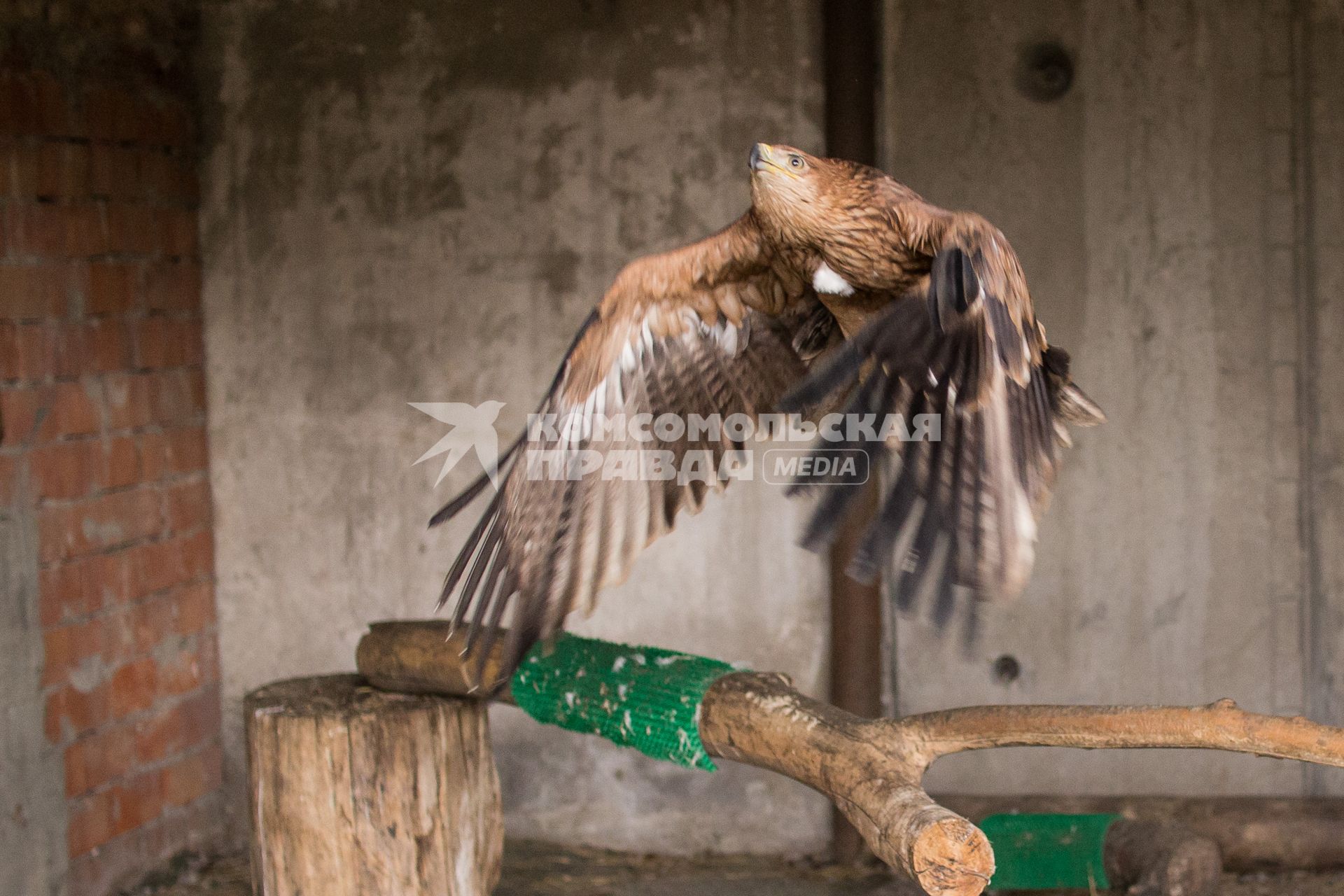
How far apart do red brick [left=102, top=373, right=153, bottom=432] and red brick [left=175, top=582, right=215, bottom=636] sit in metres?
0.52

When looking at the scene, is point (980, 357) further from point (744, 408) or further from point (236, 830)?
point (236, 830)

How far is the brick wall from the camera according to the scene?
3287 millimetres

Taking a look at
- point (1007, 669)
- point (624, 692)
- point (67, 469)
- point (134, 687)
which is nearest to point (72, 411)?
point (67, 469)

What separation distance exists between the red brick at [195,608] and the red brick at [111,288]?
83 centimetres

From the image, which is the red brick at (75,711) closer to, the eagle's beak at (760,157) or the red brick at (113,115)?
the red brick at (113,115)

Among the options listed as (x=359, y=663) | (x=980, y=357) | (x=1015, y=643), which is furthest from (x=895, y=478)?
(x=1015, y=643)

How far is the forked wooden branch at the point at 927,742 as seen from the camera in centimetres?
186

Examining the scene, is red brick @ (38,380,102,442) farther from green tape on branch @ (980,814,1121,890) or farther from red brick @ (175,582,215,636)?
green tape on branch @ (980,814,1121,890)

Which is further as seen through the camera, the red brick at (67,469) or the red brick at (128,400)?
the red brick at (128,400)

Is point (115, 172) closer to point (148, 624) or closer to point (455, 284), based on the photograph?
point (455, 284)

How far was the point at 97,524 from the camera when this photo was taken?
3.52m

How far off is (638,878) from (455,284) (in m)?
1.74

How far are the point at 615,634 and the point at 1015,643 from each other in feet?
3.64

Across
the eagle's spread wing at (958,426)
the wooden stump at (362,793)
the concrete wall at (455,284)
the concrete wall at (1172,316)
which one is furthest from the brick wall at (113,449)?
the eagle's spread wing at (958,426)
